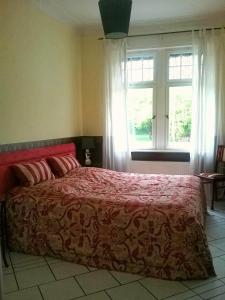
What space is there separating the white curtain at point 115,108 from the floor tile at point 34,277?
254 cm

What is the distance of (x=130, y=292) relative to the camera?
227 centimetres

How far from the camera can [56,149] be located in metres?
4.19

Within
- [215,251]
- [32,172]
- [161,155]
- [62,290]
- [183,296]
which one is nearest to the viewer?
[183,296]

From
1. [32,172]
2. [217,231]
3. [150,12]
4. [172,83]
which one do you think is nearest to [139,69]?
[172,83]

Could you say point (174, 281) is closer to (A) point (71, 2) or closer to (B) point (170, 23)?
(A) point (71, 2)

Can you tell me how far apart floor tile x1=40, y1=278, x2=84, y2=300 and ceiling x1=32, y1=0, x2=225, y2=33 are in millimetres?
3326

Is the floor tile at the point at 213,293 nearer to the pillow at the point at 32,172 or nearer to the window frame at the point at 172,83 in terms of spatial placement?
the pillow at the point at 32,172

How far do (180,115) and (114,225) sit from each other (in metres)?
2.85

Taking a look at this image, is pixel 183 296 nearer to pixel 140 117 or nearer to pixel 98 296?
pixel 98 296

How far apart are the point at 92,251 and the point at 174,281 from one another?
74 cm

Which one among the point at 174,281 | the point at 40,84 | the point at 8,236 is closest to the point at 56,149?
the point at 40,84

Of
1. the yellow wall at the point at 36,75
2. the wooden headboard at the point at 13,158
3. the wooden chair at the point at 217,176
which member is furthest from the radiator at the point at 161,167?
the wooden headboard at the point at 13,158

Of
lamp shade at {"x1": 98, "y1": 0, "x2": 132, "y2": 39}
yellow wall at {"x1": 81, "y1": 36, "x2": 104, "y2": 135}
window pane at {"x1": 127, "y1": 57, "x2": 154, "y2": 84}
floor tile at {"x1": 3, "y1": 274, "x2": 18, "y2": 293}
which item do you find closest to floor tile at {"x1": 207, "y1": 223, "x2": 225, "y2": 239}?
floor tile at {"x1": 3, "y1": 274, "x2": 18, "y2": 293}

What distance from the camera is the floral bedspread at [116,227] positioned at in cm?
238
